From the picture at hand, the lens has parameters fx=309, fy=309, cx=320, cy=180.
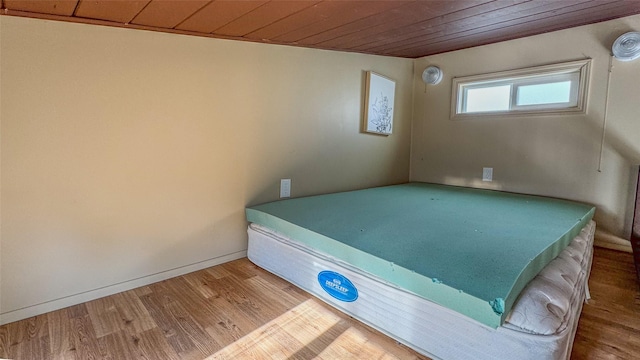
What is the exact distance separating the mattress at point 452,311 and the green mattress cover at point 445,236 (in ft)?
0.15

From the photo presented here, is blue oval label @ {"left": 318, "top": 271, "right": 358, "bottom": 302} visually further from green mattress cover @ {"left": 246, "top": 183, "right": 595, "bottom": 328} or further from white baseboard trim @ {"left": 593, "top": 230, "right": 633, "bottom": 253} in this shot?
white baseboard trim @ {"left": 593, "top": 230, "right": 633, "bottom": 253}

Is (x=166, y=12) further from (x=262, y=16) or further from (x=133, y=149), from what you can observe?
(x=133, y=149)

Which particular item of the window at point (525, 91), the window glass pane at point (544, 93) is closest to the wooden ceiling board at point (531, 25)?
the window at point (525, 91)

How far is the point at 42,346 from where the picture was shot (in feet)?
3.68

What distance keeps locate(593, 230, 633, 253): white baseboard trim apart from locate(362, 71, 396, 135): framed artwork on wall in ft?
5.60

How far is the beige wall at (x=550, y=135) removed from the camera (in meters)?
Answer: 2.04

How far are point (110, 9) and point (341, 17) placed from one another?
0.99m

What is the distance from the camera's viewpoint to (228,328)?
1.25m

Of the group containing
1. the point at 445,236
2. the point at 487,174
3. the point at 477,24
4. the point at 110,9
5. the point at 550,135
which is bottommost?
the point at 445,236

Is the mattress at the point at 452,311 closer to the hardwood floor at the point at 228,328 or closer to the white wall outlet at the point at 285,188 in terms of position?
the hardwood floor at the point at 228,328

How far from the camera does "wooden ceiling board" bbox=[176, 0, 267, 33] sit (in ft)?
4.14

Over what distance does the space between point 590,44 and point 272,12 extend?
2.19 m

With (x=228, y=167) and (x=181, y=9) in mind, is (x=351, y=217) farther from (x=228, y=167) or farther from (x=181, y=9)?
(x=181, y=9)

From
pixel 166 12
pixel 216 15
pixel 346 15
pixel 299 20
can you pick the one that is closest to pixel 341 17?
pixel 346 15
